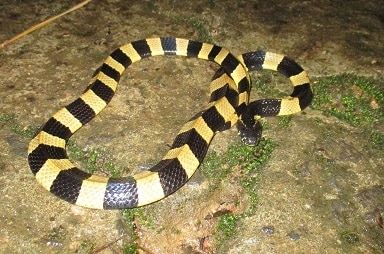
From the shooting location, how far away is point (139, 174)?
425 centimetres

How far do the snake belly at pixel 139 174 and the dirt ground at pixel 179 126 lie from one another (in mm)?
128

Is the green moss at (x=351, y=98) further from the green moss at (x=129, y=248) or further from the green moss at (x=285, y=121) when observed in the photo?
the green moss at (x=129, y=248)

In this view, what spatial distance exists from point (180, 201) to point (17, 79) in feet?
9.53

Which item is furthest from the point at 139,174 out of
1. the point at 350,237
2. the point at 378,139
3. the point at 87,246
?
the point at 378,139

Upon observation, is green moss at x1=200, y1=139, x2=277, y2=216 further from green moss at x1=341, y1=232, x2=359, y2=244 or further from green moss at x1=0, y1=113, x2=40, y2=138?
green moss at x1=0, y1=113, x2=40, y2=138

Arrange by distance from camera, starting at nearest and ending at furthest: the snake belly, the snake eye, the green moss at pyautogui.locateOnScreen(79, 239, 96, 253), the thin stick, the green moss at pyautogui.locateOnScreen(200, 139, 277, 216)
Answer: the green moss at pyautogui.locateOnScreen(79, 239, 96, 253) → the snake belly → the green moss at pyautogui.locateOnScreen(200, 139, 277, 216) → the snake eye → the thin stick

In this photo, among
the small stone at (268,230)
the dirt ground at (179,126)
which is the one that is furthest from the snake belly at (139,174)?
the small stone at (268,230)

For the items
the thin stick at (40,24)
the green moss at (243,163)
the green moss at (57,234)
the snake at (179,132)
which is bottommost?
the green moss at (243,163)

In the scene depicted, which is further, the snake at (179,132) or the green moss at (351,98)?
the green moss at (351,98)

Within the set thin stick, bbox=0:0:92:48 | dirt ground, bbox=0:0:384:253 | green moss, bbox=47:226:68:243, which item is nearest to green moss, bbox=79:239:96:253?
dirt ground, bbox=0:0:384:253

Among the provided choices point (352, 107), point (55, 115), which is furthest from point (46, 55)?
point (352, 107)

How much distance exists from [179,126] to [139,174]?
93 cm

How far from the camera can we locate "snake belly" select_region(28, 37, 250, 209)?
4047 millimetres

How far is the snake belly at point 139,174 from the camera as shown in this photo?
4.05 metres
